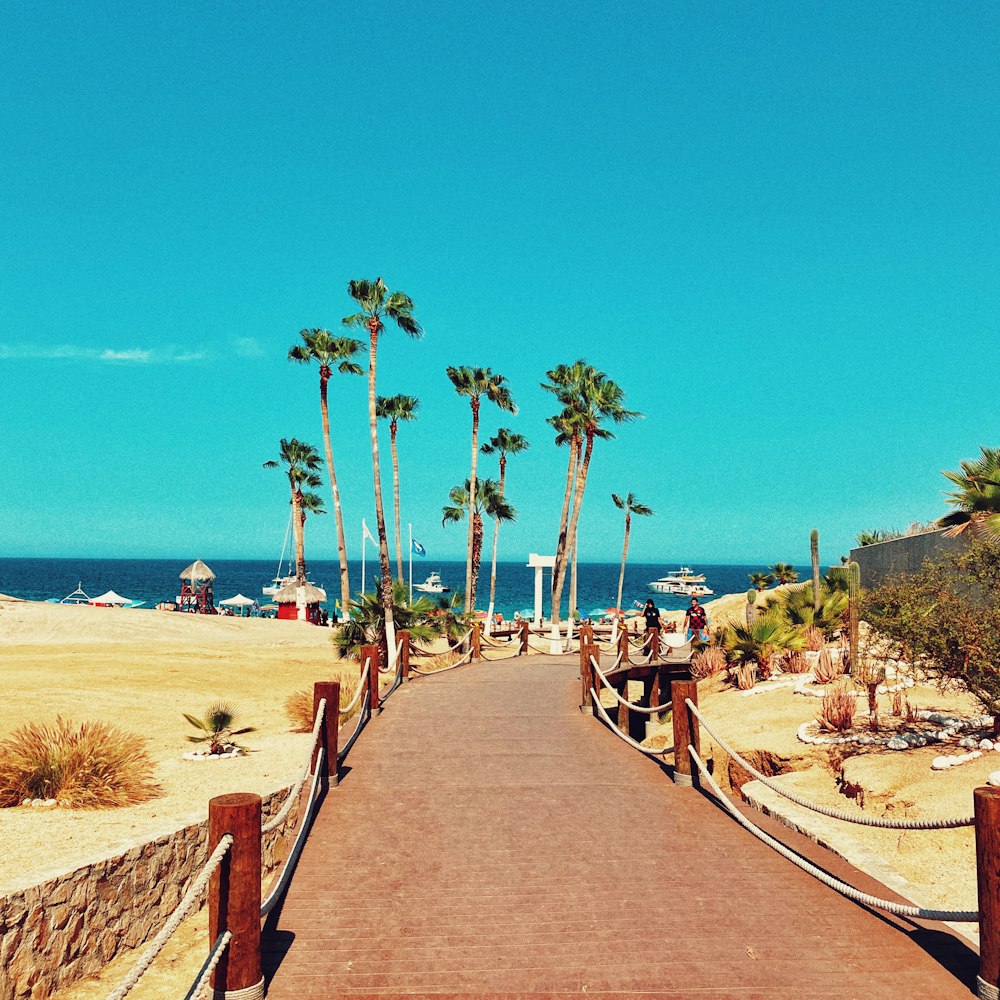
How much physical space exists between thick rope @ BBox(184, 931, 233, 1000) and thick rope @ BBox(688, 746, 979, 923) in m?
4.15

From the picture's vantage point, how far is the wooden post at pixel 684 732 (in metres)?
8.81

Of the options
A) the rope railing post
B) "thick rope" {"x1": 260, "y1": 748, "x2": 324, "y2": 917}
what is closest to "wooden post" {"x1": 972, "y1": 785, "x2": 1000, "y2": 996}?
"thick rope" {"x1": 260, "y1": 748, "x2": 324, "y2": 917}

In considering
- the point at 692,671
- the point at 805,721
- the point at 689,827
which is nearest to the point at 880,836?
the point at 689,827

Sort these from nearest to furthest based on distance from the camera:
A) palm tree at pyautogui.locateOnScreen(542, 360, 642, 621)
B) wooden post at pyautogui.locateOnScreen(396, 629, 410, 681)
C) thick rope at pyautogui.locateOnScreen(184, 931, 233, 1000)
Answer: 1. thick rope at pyautogui.locateOnScreen(184, 931, 233, 1000)
2. wooden post at pyautogui.locateOnScreen(396, 629, 410, 681)
3. palm tree at pyautogui.locateOnScreen(542, 360, 642, 621)

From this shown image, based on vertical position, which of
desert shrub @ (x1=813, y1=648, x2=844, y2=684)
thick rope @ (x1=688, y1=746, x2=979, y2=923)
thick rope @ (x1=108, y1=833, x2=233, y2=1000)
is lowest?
thick rope @ (x1=688, y1=746, x2=979, y2=923)

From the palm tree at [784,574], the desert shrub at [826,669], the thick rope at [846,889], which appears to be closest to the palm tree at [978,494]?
the desert shrub at [826,669]

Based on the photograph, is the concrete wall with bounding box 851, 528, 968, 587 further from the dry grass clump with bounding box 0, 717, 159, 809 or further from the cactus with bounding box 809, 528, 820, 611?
the dry grass clump with bounding box 0, 717, 159, 809

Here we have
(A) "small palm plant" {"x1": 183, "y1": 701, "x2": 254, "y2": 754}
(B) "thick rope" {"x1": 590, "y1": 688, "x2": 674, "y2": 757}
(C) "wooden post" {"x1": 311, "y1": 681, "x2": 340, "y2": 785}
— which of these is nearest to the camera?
(C) "wooden post" {"x1": 311, "y1": 681, "x2": 340, "y2": 785}

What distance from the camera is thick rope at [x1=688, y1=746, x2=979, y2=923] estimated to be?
4.62 m

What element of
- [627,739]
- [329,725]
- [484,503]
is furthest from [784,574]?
[329,725]

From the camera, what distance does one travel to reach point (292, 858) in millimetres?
6336

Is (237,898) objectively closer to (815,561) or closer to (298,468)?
(815,561)

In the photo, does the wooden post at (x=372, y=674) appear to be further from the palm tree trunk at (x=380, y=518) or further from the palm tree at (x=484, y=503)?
the palm tree at (x=484, y=503)

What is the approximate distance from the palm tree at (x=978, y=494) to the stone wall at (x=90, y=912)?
48.4 ft
